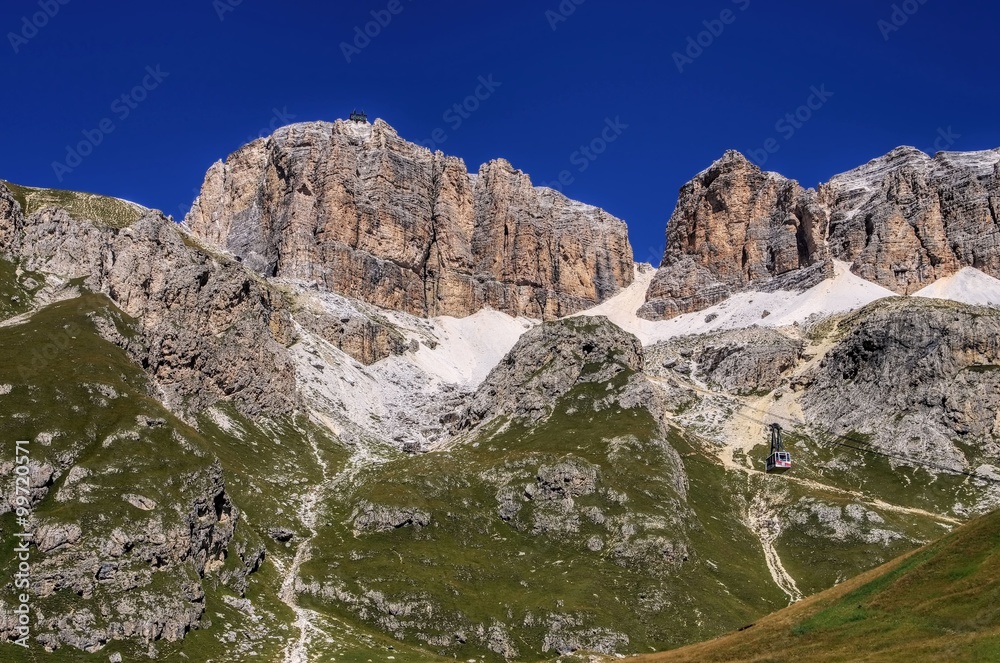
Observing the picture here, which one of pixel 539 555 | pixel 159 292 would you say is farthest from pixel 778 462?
pixel 159 292

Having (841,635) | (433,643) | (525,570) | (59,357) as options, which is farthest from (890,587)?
(59,357)

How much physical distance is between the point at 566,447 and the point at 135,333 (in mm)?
91400

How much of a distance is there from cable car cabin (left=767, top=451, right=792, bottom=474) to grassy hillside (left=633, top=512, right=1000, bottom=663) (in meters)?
122

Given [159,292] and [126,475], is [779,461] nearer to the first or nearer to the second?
[126,475]

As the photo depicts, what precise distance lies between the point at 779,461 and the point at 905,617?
136 meters

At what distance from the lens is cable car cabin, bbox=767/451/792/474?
188 metres

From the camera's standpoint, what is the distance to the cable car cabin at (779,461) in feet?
616

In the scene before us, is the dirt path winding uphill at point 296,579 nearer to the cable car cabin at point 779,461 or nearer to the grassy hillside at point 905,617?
the grassy hillside at point 905,617

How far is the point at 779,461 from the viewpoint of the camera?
616 ft

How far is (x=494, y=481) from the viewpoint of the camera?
16488 cm

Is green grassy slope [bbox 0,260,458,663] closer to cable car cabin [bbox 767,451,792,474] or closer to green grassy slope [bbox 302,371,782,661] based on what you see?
green grassy slope [bbox 302,371,782,661]

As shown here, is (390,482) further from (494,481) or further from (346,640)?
(346,640)

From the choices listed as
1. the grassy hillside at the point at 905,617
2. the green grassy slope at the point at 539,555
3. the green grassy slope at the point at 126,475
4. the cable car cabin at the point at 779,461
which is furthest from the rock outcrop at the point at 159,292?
the grassy hillside at the point at 905,617

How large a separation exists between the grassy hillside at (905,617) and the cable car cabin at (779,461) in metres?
122
